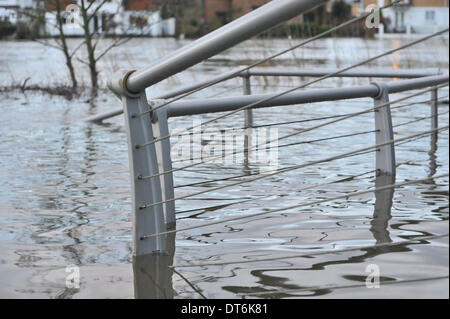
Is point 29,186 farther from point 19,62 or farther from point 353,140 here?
point 19,62

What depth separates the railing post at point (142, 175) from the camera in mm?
3729

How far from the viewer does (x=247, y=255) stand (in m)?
3.98

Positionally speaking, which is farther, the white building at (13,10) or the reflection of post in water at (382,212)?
the white building at (13,10)

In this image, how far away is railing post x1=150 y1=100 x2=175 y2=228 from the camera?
429cm

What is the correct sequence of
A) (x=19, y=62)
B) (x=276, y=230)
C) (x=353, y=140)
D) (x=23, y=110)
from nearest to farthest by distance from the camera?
(x=276, y=230), (x=353, y=140), (x=23, y=110), (x=19, y=62)

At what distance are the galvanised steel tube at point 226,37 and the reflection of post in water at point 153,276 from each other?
78cm

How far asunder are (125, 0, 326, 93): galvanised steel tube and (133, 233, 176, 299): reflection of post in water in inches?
30.7

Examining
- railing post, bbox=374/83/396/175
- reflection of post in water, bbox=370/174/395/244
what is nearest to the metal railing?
railing post, bbox=374/83/396/175

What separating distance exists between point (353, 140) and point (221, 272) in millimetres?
4824
